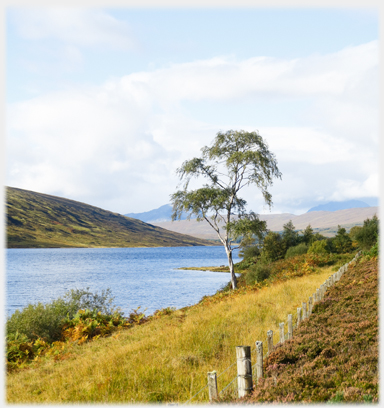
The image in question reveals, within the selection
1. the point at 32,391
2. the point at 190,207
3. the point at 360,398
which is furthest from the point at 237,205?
the point at 360,398

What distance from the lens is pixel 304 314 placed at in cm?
1250

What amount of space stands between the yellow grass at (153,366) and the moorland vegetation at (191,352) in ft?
0.09

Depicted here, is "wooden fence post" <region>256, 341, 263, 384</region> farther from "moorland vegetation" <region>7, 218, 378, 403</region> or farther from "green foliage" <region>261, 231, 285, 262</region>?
"green foliage" <region>261, 231, 285, 262</region>

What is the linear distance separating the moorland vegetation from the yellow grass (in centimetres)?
3

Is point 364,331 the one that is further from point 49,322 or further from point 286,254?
point 286,254

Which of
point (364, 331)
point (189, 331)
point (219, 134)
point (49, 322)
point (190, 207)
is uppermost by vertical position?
point (219, 134)

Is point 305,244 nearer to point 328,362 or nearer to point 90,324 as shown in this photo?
point 90,324

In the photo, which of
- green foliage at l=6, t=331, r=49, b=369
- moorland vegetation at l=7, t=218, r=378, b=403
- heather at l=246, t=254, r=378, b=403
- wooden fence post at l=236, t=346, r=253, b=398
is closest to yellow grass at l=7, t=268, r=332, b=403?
moorland vegetation at l=7, t=218, r=378, b=403

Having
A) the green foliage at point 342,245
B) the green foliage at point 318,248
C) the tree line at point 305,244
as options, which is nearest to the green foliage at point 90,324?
the tree line at point 305,244

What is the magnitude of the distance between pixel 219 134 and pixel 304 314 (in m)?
18.6

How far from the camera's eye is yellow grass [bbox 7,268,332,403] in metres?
7.69

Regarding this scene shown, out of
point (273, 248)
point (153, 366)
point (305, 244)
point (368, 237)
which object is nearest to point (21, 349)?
point (153, 366)

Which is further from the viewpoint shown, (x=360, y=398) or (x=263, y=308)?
(x=263, y=308)

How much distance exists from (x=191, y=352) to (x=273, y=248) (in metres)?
39.2
